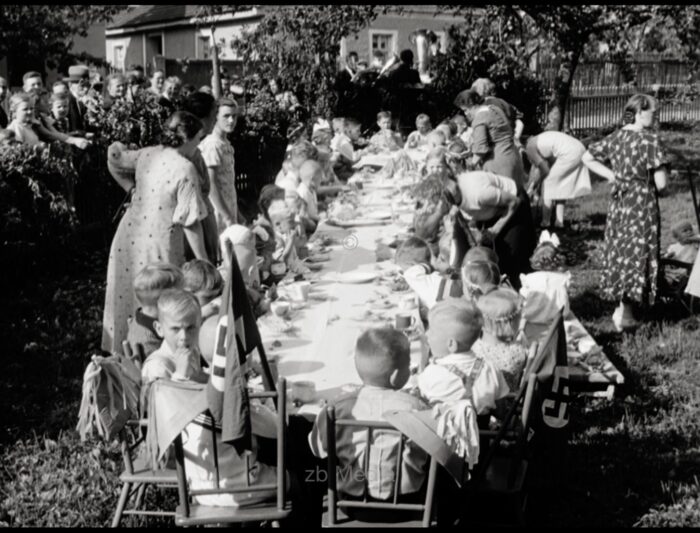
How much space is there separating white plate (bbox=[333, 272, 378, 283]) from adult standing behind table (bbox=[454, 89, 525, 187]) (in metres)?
2.09

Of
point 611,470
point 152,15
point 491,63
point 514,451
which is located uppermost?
point 152,15

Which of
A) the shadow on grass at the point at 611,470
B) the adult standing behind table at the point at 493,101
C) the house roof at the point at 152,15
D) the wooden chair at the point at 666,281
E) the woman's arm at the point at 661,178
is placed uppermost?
the house roof at the point at 152,15

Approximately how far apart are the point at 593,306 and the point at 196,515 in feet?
16.2

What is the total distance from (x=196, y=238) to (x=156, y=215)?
0.28 metres

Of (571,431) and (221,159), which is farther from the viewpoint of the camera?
(221,159)

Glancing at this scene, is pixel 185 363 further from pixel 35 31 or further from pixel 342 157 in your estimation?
pixel 35 31

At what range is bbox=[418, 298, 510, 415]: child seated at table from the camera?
3502mm

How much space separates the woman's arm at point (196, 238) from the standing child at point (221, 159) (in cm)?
116

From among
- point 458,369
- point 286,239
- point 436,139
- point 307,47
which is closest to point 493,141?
point 286,239

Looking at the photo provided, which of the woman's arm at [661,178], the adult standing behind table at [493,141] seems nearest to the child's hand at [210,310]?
the adult standing behind table at [493,141]

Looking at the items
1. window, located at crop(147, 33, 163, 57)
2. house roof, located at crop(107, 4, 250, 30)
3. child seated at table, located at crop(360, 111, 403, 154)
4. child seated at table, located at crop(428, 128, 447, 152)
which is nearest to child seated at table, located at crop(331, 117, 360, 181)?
child seated at table, located at crop(360, 111, 403, 154)

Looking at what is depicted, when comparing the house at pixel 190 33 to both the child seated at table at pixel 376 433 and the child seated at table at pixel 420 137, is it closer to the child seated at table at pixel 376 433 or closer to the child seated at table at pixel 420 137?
the child seated at table at pixel 420 137

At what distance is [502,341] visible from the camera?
4.17 meters

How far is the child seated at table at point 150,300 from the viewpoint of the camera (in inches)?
171
